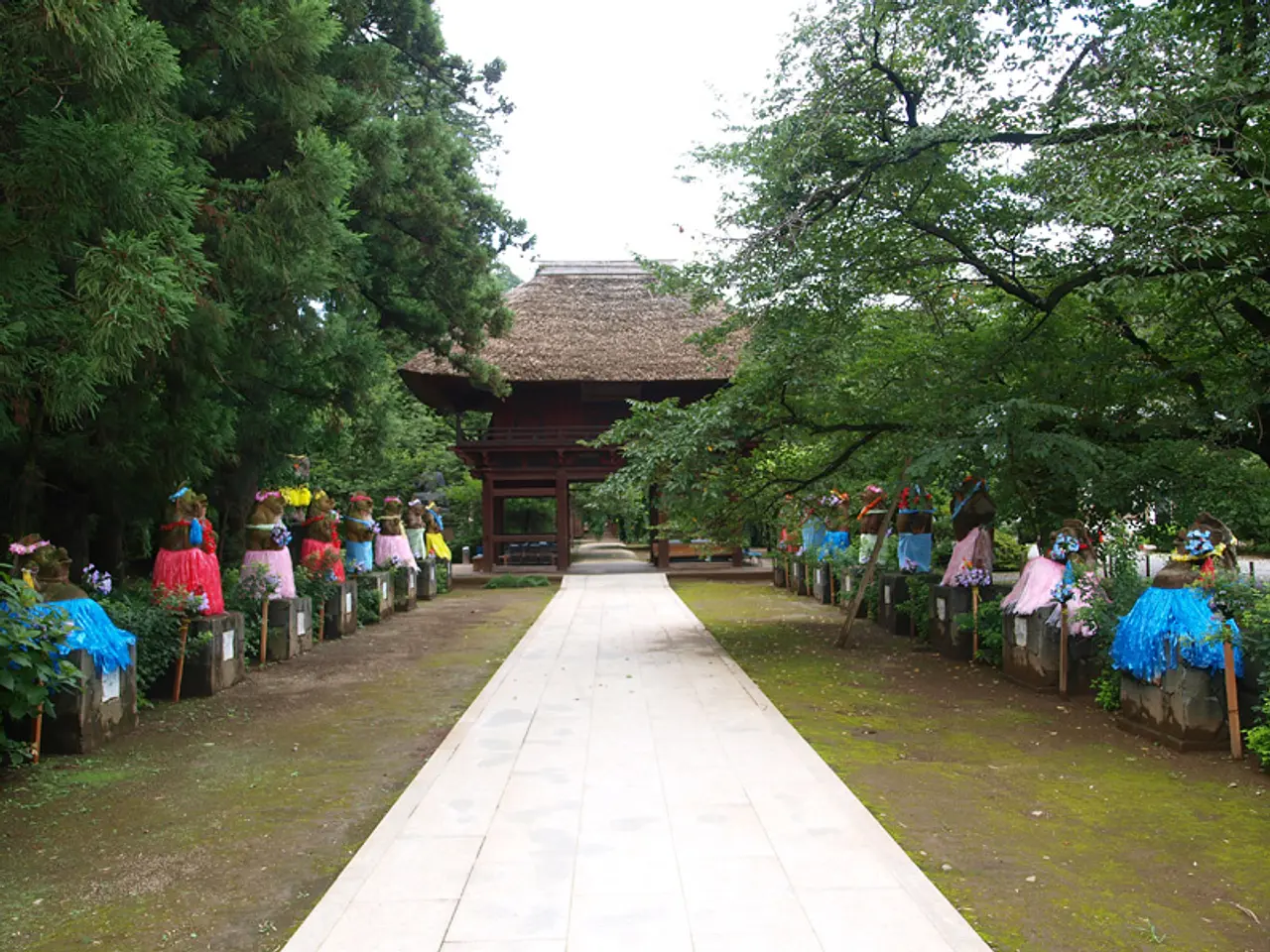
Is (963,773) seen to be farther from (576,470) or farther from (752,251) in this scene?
(576,470)

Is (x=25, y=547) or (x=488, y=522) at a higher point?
(x=488, y=522)

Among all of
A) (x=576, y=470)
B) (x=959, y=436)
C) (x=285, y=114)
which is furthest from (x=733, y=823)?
(x=576, y=470)

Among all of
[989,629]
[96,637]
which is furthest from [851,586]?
[96,637]

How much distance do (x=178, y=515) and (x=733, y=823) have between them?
6393 mm

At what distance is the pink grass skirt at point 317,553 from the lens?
11.9 meters

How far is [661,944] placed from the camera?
3.14m

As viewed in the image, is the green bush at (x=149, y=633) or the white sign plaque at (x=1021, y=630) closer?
A: the green bush at (x=149, y=633)

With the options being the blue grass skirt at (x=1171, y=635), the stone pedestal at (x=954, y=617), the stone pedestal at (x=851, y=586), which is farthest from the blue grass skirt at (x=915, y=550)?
the blue grass skirt at (x=1171, y=635)

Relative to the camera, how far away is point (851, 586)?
533 inches

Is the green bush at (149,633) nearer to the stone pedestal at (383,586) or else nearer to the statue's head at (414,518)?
the stone pedestal at (383,586)

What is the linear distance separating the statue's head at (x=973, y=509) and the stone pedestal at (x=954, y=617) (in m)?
0.69

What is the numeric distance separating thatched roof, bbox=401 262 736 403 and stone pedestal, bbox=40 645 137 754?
13800 mm

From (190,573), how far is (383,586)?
612 cm

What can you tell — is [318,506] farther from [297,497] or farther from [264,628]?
[264,628]
